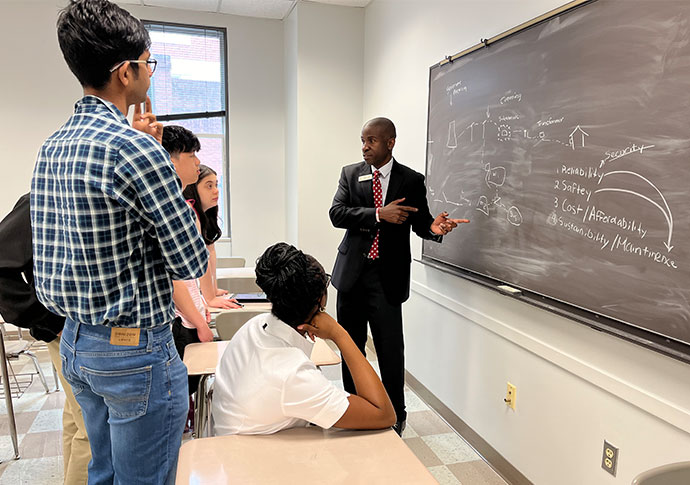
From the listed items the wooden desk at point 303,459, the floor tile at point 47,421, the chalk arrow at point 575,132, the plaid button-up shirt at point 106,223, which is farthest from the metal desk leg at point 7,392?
the chalk arrow at point 575,132

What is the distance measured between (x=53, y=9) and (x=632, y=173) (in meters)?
4.79

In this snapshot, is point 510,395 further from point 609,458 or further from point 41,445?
point 41,445

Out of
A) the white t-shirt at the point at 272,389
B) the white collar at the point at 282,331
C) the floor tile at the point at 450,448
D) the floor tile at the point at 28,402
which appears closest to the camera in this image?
the white t-shirt at the point at 272,389

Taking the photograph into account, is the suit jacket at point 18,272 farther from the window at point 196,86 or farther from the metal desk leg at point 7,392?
the window at point 196,86

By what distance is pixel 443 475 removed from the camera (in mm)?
2291

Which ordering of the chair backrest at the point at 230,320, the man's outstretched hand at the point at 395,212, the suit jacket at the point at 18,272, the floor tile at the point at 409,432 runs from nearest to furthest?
1. the suit jacket at the point at 18,272
2. the chair backrest at the point at 230,320
3. the man's outstretched hand at the point at 395,212
4. the floor tile at the point at 409,432

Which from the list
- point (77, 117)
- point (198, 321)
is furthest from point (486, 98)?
point (77, 117)

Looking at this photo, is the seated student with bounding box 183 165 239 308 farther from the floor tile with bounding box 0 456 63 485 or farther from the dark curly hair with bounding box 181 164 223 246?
the floor tile with bounding box 0 456 63 485

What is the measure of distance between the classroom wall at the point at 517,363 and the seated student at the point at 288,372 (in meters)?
0.93

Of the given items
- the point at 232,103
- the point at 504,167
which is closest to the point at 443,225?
the point at 504,167

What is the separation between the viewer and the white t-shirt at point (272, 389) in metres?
1.19

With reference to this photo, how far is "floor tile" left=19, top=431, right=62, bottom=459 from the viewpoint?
245 centimetres

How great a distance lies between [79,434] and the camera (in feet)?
5.57

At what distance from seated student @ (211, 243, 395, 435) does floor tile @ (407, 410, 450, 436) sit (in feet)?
5.26
